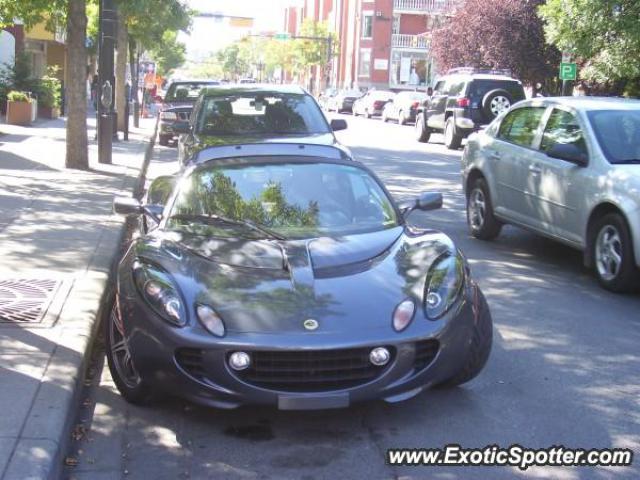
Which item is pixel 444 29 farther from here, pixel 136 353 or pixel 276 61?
pixel 276 61

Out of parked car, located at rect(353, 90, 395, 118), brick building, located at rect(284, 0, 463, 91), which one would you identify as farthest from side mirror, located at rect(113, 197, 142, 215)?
brick building, located at rect(284, 0, 463, 91)

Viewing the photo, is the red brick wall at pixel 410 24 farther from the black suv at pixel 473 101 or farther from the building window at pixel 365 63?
the black suv at pixel 473 101

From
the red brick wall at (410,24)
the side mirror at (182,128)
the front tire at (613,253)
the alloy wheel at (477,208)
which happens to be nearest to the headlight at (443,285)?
the front tire at (613,253)

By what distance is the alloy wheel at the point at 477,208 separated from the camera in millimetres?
10383

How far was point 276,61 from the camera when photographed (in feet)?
349

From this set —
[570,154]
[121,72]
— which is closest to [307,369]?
[570,154]

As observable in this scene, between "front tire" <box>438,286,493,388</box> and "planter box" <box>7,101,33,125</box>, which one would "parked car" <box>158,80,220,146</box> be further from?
"front tire" <box>438,286,493,388</box>

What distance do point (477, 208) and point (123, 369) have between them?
6276 mm

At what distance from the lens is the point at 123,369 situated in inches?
198

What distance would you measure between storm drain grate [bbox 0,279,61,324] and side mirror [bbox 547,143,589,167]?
14.8 ft

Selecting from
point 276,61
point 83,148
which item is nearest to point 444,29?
point 83,148

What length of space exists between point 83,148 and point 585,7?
1216cm

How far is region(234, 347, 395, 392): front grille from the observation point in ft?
14.7

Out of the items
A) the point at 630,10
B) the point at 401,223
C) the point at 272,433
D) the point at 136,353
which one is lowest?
the point at 272,433
